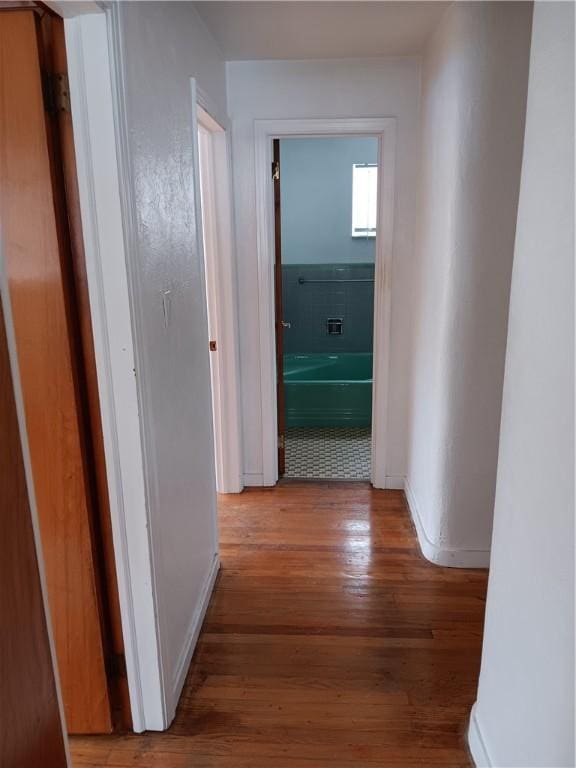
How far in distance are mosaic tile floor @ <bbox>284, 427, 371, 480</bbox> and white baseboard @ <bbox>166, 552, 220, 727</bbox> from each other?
1240 mm

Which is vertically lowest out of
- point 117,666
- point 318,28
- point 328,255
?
point 117,666

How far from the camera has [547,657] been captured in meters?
1.06

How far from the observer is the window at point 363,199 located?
4.96 metres

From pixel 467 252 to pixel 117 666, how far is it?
6.41 feet

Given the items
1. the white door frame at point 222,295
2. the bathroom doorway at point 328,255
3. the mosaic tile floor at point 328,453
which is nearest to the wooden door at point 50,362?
the white door frame at point 222,295

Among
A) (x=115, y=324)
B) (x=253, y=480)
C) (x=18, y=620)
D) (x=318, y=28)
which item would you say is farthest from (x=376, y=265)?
(x=18, y=620)

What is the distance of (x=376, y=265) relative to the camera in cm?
301

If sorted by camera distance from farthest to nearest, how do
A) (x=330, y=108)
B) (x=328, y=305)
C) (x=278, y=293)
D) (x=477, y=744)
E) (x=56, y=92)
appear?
(x=328, y=305) < (x=278, y=293) < (x=330, y=108) < (x=477, y=744) < (x=56, y=92)

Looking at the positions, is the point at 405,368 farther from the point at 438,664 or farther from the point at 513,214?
the point at 438,664

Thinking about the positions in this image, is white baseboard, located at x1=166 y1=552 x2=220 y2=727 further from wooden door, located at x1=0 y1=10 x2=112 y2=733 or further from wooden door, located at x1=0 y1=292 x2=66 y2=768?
wooden door, located at x1=0 y1=292 x2=66 y2=768

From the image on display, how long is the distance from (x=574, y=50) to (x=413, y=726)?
181 centimetres


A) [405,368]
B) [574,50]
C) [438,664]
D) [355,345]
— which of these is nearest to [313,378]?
[355,345]

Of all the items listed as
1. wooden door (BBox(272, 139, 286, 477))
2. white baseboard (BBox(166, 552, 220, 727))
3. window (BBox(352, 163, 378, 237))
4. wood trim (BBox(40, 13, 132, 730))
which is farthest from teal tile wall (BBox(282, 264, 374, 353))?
wood trim (BBox(40, 13, 132, 730))

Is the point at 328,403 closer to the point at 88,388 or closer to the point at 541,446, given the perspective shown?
the point at 88,388
